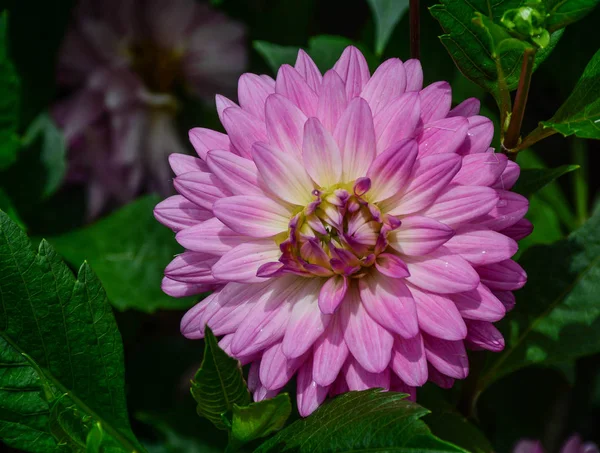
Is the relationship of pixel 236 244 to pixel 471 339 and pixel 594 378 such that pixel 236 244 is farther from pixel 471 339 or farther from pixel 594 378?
pixel 594 378

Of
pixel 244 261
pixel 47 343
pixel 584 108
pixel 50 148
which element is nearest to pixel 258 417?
pixel 244 261

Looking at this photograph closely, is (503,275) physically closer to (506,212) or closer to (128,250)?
(506,212)

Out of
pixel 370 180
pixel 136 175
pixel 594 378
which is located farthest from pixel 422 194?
pixel 136 175

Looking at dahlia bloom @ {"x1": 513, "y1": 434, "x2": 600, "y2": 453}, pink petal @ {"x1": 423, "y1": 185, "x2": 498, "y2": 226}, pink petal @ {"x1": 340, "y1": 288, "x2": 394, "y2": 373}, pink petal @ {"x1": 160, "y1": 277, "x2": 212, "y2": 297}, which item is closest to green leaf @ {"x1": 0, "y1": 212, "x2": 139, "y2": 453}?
pink petal @ {"x1": 160, "y1": 277, "x2": 212, "y2": 297}

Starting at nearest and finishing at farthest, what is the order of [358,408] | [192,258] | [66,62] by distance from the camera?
[358,408], [192,258], [66,62]

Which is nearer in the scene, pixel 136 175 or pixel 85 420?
pixel 85 420

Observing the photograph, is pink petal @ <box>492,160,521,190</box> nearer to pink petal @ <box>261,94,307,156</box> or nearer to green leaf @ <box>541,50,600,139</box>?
green leaf @ <box>541,50,600,139</box>
